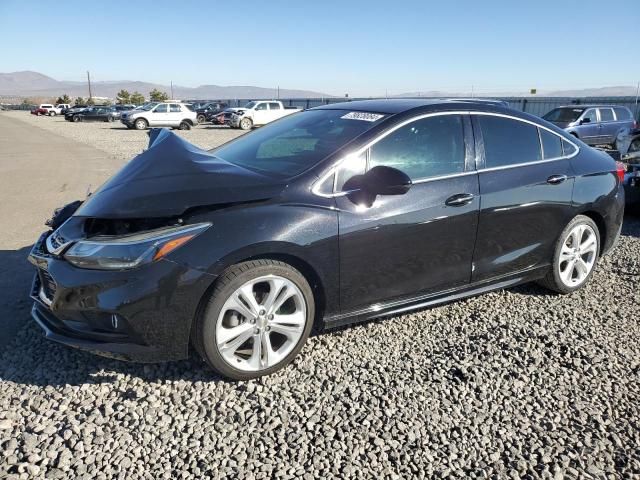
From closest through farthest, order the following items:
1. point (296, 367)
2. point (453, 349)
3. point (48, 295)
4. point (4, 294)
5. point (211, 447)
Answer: point (211, 447)
point (48, 295)
point (296, 367)
point (453, 349)
point (4, 294)

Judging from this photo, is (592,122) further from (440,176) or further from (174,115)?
(174,115)

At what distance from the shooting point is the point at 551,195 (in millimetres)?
4152

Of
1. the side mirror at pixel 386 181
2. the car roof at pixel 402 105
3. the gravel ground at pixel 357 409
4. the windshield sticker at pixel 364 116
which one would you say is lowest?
the gravel ground at pixel 357 409

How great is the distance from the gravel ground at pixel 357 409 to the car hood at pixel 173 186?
102cm

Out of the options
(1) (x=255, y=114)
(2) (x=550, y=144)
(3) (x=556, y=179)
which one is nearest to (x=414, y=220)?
(3) (x=556, y=179)

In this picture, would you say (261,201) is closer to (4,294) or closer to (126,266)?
(126,266)

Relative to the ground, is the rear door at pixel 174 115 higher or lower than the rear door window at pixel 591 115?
higher

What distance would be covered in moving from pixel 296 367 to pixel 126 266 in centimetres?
123

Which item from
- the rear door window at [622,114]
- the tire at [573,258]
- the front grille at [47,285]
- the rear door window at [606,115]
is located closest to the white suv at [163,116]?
the rear door window at [606,115]

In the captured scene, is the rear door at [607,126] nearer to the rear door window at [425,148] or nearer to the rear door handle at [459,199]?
the rear door window at [425,148]

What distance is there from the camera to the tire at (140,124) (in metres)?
31.0

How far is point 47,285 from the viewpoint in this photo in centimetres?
308

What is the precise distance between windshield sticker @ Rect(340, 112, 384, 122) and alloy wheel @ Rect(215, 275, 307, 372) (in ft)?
4.42

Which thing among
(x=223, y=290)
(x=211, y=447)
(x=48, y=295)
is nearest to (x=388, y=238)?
(x=223, y=290)
